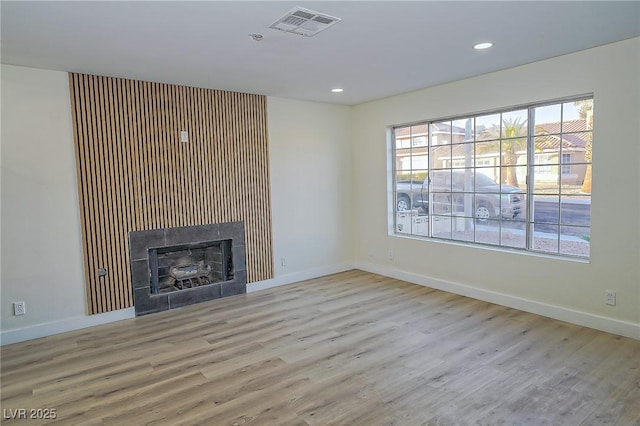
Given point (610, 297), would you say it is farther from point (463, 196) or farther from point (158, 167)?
point (158, 167)

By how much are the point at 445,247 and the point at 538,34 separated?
2751 millimetres

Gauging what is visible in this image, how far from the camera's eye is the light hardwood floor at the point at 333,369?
2.56 m

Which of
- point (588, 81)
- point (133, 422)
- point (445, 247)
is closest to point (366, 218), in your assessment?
point (445, 247)

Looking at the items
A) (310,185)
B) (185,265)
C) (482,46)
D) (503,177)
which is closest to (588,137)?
(503,177)

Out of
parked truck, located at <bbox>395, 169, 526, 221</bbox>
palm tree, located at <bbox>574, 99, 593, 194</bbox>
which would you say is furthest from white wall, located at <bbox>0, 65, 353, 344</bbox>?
palm tree, located at <bbox>574, 99, 593, 194</bbox>

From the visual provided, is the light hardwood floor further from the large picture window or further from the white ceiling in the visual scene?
the white ceiling

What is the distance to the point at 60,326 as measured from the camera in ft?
13.4

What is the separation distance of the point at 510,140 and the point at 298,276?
11.2 ft

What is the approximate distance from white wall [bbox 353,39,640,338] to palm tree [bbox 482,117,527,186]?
255 millimetres

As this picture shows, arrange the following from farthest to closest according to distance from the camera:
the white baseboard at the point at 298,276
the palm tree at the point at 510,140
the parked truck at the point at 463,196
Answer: the white baseboard at the point at 298,276 → the parked truck at the point at 463,196 → the palm tree at the point at 510,140

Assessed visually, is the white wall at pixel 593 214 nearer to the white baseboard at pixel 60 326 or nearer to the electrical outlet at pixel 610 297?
the electrical outlet at pixel 610 297

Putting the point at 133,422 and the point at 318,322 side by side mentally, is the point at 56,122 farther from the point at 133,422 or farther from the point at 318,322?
the point at 318,322

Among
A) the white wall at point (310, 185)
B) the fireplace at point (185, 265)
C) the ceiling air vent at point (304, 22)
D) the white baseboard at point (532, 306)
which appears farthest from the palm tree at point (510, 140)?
the fireplace at point (185, 265)

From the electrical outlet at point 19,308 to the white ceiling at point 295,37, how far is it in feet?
7.69
